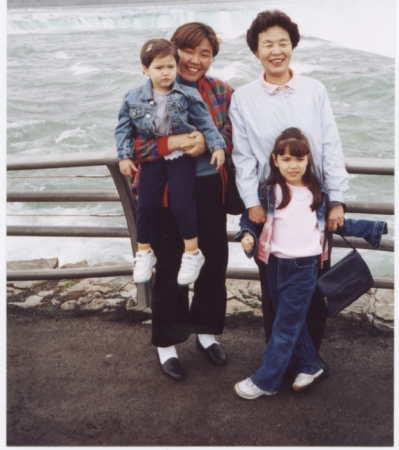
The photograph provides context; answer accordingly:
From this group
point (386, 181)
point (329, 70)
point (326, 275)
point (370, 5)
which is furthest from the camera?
point (329, 70)

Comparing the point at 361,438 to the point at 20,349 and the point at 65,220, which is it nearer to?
the point at 20,349

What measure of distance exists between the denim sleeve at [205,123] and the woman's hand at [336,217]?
0.55 m

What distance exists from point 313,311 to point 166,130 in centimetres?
108

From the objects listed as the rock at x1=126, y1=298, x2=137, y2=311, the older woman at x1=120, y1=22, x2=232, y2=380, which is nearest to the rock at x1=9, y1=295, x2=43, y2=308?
the rock at x1=126, y1=298, x2=137, y2=311

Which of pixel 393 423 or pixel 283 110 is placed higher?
pixel 283 110

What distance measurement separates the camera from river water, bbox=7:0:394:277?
5.93 meters

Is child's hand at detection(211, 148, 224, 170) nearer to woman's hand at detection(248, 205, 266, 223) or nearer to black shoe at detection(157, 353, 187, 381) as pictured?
woman's hand at detection(248, 205, 266, 223)

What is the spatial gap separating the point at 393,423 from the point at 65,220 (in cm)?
950

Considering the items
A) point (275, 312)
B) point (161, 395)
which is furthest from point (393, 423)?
point (161, 395)

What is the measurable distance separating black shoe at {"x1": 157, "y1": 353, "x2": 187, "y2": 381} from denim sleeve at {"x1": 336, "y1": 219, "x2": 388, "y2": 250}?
3.25ft

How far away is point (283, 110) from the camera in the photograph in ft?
7.61

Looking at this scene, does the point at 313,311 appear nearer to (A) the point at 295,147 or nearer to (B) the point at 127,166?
(A) the point at 295,147

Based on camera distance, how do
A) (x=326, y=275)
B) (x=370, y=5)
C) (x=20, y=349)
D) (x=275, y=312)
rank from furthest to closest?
1. (x=370, y=5)
2. (x=20, y=349)
3. (x=275, y=312)
4. (x=326, y=275)

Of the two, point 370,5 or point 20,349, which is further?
point 370,5
